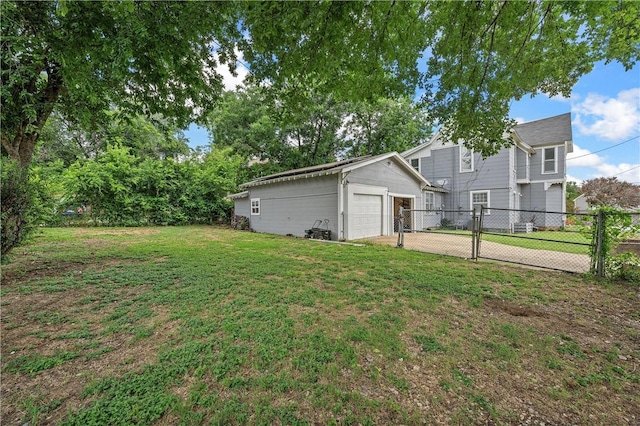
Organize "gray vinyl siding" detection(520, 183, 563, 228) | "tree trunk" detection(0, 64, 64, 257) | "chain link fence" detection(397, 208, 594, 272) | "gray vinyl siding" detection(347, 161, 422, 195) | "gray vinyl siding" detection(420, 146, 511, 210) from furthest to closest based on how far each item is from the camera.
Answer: "gray vinyl siding" detection(520, 183, 563, 228) < "gray vinyl siding" detection(420, 146, 511, 210) < "gray vinyl siding" detection(347, 161, 422, 195) < "chain link fence" detection(397, 208, 594, 272) < "tree trunk" detection(0, 64, 64, 257)

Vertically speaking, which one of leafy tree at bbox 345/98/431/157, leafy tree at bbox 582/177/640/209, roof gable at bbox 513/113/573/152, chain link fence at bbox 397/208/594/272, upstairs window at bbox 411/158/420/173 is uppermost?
leafy tree at bbox 345/98/431/157

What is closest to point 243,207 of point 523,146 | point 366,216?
point 366,216

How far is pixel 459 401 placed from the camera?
1.94 m

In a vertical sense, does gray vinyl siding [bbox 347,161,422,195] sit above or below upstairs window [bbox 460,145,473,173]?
below

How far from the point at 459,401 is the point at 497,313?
2024 millimetres

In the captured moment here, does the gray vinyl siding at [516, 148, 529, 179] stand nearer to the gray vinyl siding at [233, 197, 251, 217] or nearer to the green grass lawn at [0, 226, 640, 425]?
the green grass lawn at [0, 226, 640, 425]

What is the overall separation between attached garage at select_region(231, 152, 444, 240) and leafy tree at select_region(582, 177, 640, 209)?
1388cm

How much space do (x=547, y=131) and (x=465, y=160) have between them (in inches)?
202

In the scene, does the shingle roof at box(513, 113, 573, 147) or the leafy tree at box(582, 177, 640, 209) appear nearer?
the shingle roof at box(513, 113, 573, 147)

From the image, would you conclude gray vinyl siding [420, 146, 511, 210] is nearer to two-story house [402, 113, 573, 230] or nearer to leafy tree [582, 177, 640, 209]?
two-story house [402, 113, 573, 230]

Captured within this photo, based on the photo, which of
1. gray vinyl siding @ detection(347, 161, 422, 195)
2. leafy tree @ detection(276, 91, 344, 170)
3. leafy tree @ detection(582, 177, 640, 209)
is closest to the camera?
gray vinyl siding @ detection(347, 161, 422, 195)

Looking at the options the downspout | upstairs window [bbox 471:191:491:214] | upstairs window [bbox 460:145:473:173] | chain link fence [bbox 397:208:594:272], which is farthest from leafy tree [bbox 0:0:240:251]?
upstairs window [bbox 471:191:491:214]

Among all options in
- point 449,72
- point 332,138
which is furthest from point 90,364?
point 332,138

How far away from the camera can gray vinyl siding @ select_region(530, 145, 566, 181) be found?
1450 cm
